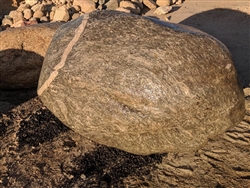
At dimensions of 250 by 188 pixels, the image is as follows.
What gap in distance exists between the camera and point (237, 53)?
20.3 feet

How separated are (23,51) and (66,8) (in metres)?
3.68

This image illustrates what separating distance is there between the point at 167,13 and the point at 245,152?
554 cm

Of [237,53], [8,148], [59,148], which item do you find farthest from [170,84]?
[237,53]

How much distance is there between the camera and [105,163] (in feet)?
11.0

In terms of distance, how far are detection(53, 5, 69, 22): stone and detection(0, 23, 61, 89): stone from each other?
3.20 metres

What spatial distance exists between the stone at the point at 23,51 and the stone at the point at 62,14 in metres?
3.20

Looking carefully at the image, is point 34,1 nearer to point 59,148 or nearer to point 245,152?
point 59,148

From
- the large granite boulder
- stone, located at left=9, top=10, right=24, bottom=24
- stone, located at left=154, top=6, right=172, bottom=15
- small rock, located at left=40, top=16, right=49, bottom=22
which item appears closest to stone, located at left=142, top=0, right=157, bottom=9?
stone, located at left=154, top=6, right=172, bottom=15

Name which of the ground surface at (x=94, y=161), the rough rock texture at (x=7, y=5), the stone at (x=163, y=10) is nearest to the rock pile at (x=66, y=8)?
the stone at (x=163, y=10)

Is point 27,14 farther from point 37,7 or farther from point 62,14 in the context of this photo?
point 62,14

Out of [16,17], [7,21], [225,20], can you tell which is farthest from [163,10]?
[7,21]

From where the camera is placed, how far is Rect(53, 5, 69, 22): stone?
7.81m

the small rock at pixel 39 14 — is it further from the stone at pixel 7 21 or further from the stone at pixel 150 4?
the stone at pixel 150 4

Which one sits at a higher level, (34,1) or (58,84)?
(58,84)
